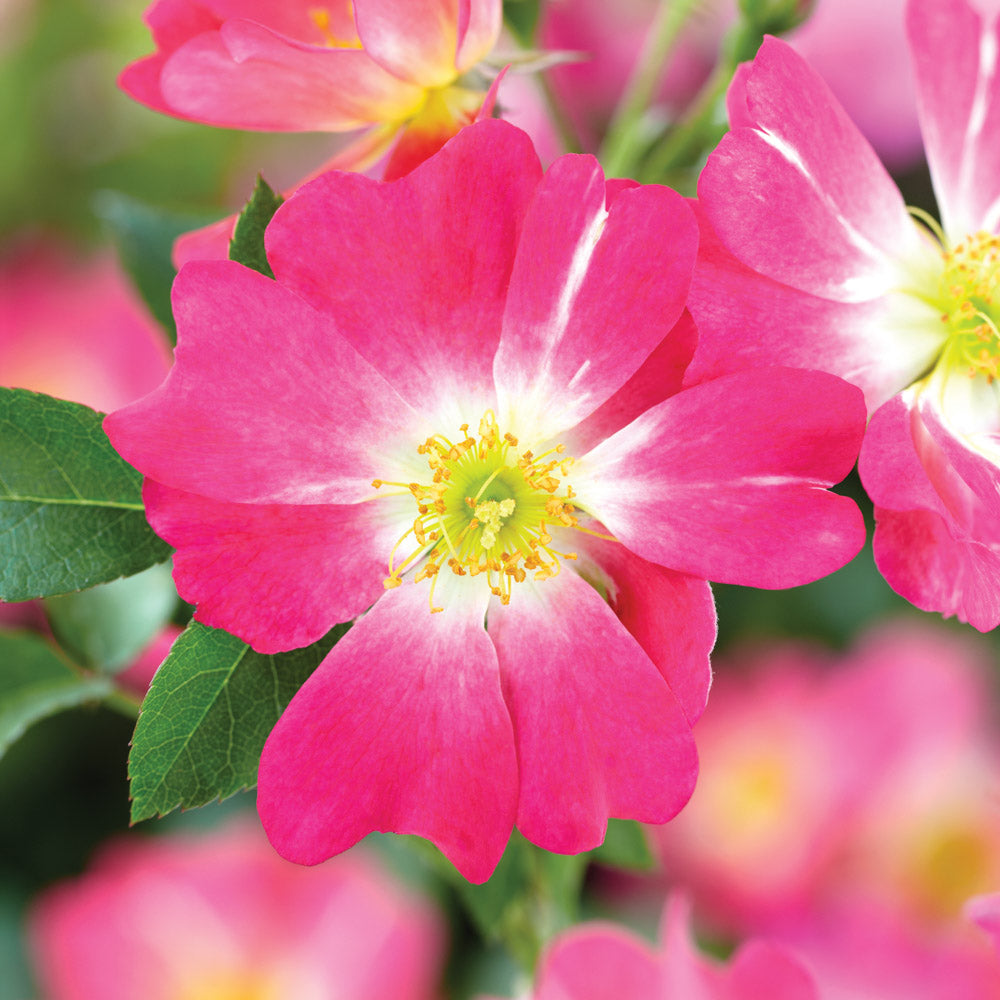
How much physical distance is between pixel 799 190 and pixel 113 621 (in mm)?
558

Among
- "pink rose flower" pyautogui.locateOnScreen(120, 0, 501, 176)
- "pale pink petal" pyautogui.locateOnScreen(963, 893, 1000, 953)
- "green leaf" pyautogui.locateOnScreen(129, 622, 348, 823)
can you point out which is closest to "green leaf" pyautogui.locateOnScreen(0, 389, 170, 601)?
"green leaf" pyautogui.locateOnScreen(129, 622, 348, 823)

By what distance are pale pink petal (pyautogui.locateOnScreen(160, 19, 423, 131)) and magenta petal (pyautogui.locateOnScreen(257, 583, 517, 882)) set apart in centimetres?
30

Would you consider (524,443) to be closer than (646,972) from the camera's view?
Yes

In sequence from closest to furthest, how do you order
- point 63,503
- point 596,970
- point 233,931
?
1. point 63,503
2. point 596,970
3. point 233,931

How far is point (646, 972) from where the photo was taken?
81 centimetres

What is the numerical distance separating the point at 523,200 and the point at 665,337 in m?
0.10

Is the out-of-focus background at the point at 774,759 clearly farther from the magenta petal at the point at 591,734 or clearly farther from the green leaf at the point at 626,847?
the magenta petal at the point at 591,734

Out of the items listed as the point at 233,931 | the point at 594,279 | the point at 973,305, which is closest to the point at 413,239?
the point at 594,279

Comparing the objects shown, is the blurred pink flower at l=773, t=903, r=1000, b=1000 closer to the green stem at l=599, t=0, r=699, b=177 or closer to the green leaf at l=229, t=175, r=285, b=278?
the green stem at l=599, t=0, r=699, b=177

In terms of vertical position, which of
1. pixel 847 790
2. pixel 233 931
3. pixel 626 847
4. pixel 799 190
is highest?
pixel 799 190

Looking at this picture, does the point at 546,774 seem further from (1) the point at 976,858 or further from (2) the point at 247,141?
(2) the point at 247,141

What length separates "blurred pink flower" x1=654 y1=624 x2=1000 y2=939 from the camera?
135 centimetres

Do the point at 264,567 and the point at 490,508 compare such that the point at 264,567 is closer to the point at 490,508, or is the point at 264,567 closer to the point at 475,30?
the point at 490,508

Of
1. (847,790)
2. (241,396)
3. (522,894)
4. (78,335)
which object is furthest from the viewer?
(78,335)
